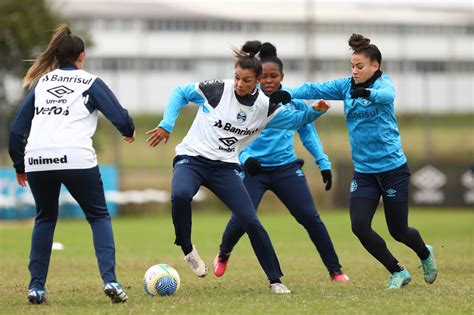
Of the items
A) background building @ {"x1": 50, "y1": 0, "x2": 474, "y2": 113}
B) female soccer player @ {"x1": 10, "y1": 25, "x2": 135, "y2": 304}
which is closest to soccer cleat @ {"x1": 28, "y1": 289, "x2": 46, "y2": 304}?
female soccer player @ {"x1": 10, "y1": 25, "x2": 135, "y2": 304}

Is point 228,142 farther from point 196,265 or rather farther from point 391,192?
point 391,192

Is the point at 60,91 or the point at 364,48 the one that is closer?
the point at 60,91

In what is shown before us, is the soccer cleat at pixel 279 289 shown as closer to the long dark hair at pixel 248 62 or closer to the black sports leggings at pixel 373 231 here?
the black sports leggings at pixel 373 231

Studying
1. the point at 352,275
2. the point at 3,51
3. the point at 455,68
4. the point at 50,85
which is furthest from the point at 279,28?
the point at 50,85

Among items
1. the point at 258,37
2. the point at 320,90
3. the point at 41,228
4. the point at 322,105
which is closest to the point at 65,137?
the point at 41,228

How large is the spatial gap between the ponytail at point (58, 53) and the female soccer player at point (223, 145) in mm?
1163

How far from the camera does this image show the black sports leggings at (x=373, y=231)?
29.8 ft

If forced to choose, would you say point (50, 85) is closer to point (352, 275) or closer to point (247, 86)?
point (247, 86)

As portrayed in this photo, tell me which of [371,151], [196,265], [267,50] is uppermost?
[267,50]

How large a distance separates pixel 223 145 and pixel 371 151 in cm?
143

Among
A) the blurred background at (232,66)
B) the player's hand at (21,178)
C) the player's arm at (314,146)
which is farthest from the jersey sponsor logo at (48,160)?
the blurred background at (232,66)

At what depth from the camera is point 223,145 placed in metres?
8.93

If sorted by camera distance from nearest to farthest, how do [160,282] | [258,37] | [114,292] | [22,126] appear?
[114,292]
[22,126]
[160,282]
[258,37]

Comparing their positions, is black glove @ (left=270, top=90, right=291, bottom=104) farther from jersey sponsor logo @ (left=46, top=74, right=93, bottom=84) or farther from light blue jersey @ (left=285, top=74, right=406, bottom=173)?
jersey sponsor logo @ (left=46, top=74, right=93, bottom=84)
